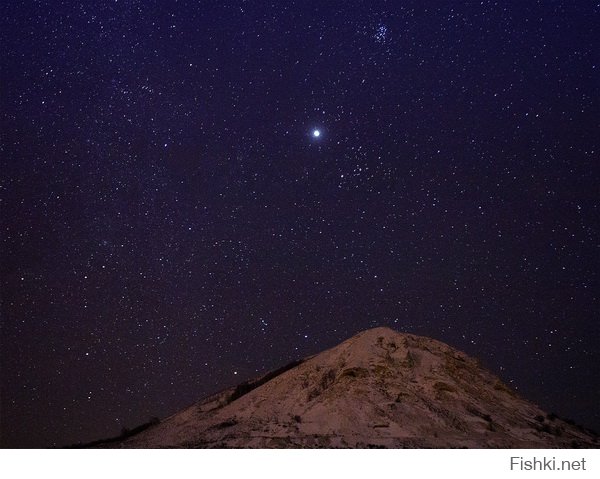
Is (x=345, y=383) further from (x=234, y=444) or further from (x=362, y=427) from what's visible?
(x=234, y=444)

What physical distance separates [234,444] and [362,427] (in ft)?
9.80

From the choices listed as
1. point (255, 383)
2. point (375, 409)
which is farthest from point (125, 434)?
point (375, 409)

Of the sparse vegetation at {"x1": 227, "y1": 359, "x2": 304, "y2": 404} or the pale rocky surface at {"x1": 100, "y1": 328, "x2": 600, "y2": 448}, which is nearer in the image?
the pale rocky surface at {"x1": 100, "y1": 328, "x2": 600, "y2": 448}

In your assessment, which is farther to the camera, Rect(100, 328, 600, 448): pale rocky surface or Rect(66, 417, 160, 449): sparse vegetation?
Rect(66, 417, 160, 449): sparse vegetation

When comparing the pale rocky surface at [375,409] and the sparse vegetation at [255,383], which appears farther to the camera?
the sparse vegetation at [255,383]

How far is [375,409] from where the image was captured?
14219mm

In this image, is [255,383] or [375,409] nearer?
[375,409]

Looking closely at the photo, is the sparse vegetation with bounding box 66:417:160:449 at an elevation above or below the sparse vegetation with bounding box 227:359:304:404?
below

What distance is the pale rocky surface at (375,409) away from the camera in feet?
42.9

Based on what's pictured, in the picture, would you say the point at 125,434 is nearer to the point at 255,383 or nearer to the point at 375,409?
the point at 255,383

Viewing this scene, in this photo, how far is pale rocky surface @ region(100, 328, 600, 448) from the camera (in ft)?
42.9

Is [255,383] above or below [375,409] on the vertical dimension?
above

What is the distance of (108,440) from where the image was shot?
16969 mm
